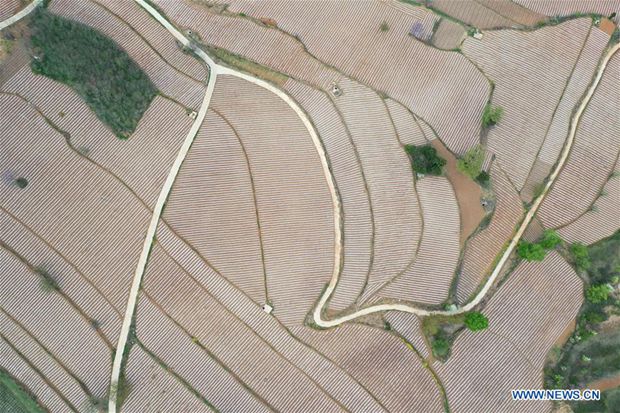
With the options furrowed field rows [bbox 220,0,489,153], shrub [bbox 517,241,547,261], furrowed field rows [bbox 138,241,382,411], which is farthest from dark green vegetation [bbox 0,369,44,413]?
shrub [bbox 517,241,547,261]

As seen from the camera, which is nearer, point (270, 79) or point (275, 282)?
point (275, 282)

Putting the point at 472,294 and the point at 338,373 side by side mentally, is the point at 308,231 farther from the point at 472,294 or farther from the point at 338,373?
the point at 472,294

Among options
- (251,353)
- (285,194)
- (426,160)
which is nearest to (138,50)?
(285,194)

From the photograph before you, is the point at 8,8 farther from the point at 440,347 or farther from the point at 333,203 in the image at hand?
the point at 440,347

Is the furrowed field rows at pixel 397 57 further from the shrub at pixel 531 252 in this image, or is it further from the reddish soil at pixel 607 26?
the reddish soil at pixel 607 26

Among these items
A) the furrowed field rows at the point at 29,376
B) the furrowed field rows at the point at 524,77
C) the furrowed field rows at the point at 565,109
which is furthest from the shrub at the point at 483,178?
the furrowed field rows at the point at 29,376

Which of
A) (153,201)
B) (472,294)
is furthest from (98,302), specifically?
(472,294)
